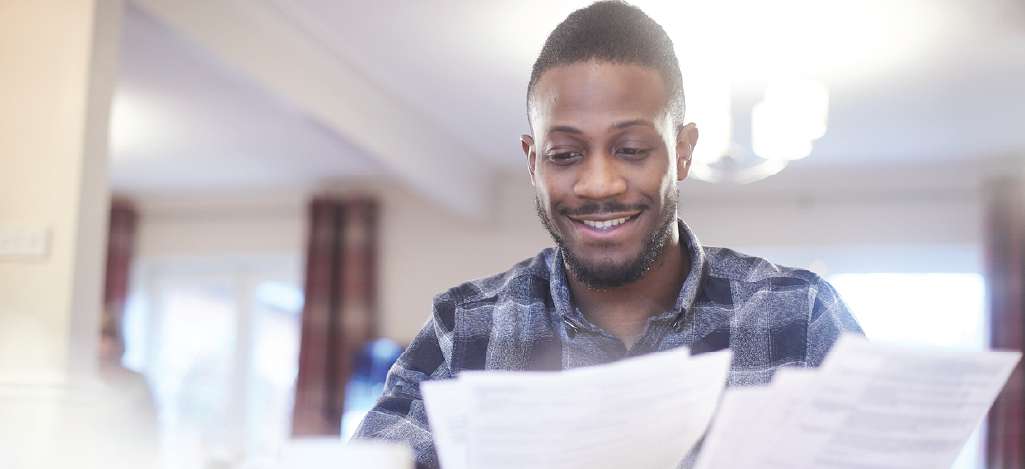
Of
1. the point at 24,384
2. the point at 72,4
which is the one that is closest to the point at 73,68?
the point at 72,4

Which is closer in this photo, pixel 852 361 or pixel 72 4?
pixel 852 361

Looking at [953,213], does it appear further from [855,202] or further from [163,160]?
[163,160]

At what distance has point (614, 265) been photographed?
0.95m

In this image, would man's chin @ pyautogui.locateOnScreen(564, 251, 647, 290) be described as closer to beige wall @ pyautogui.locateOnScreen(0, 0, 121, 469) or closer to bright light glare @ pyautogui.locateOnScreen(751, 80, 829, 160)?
beige wall @ pyautogui.locateOnScreen(0, 0, 121, 469)

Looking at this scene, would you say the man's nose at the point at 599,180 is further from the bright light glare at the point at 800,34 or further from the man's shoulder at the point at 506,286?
the bright light glare at the point at 800,34

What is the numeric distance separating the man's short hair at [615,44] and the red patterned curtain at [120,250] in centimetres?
561

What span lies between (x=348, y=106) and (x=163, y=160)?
2.15 meters

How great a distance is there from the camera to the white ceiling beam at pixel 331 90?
2.72 m

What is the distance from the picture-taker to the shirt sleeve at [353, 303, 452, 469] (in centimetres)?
86

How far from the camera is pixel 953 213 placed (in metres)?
4.83

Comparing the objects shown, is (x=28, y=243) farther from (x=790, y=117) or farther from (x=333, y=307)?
(x=333, y=307)

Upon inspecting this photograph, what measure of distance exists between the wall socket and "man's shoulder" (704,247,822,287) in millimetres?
1774

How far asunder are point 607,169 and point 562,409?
42 cm

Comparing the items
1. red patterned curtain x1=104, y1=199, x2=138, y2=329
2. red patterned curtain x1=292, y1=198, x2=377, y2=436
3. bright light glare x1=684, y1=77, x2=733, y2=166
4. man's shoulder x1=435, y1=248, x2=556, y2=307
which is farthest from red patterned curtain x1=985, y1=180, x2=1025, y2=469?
red patterned curtain x1=104, y1=199, x2=138, y2=329
